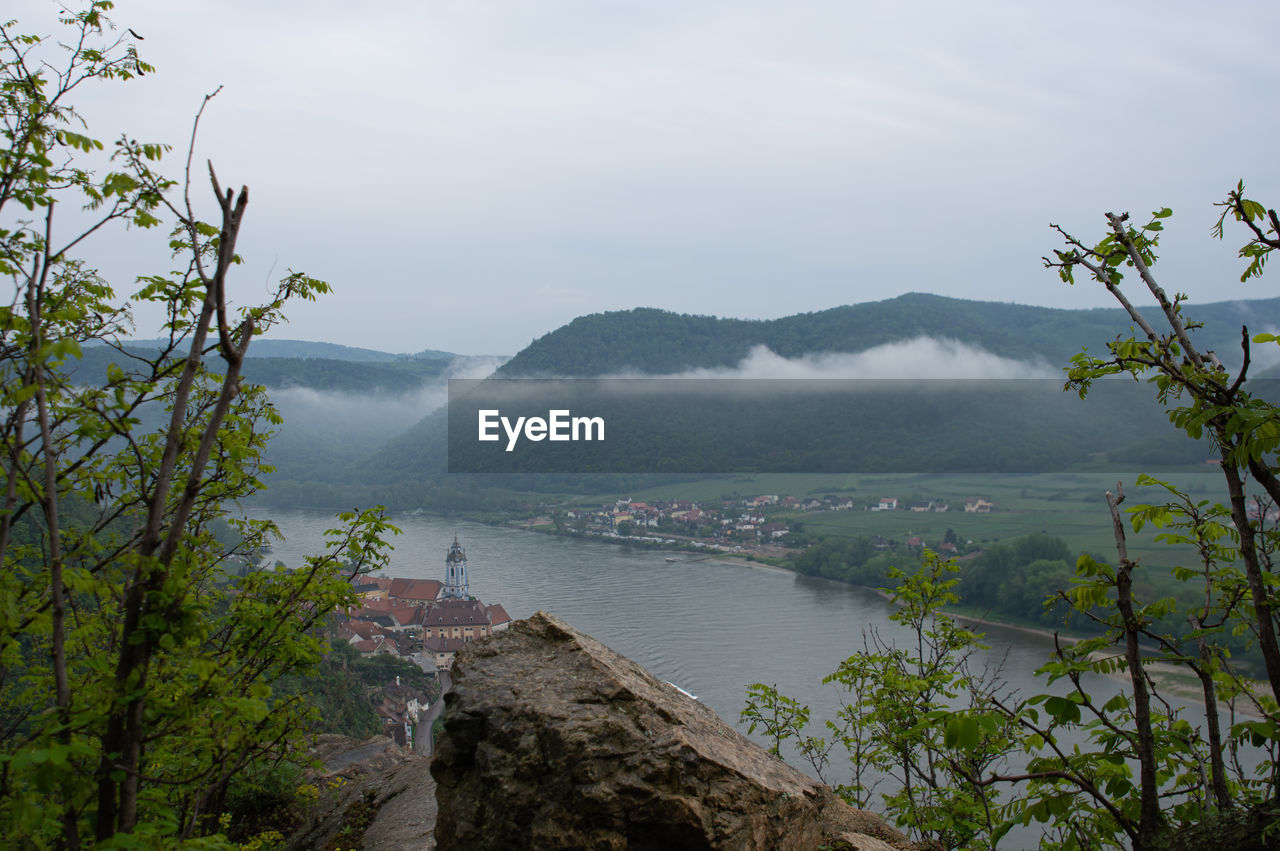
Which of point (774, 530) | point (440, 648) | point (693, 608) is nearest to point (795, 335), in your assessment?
point (774, 530)

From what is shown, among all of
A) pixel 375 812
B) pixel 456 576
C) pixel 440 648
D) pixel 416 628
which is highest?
pixel 375 812

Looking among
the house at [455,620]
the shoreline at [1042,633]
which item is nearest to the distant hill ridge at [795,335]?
the shoreline at [1042,633]

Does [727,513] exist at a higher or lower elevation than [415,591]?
lower

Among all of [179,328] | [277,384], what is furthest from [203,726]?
[277,384]

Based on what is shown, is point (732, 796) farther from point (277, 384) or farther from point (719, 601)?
point (277, 384)

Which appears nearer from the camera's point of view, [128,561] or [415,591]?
[128,561]


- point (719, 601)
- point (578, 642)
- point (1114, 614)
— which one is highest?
point (1114, 614)

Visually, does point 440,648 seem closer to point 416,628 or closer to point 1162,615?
point 416,628
